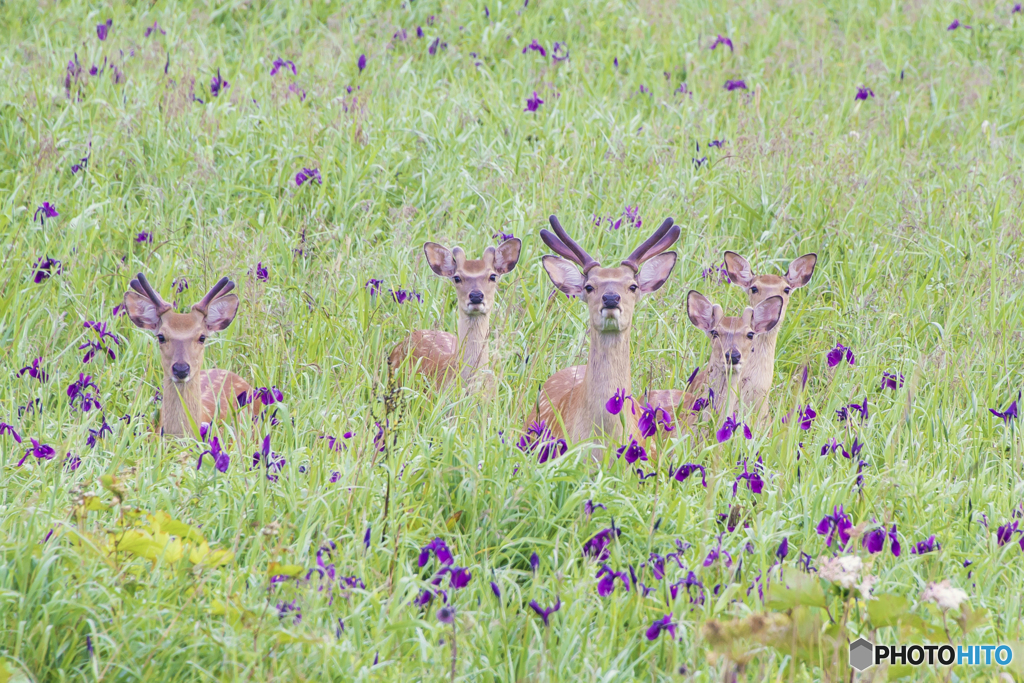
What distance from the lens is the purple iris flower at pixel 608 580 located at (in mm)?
3217

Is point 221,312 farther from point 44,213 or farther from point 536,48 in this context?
point 536,48

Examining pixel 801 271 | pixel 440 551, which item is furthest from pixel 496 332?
pixel 801 271

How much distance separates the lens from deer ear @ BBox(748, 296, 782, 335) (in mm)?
5379

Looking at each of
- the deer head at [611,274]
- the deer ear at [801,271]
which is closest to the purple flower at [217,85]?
the deer head at [611,274]

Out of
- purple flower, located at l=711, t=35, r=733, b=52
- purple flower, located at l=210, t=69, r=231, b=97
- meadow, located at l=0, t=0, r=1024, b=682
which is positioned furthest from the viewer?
purple flower, located at l=711, t=35, r=733, b=52

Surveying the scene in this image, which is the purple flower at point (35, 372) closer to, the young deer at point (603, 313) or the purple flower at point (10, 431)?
the purple flower at point (10, 431)

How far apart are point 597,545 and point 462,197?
362 cm

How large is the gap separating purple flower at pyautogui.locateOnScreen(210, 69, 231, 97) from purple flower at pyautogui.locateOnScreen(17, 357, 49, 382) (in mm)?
3298

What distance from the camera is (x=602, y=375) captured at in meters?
5.13

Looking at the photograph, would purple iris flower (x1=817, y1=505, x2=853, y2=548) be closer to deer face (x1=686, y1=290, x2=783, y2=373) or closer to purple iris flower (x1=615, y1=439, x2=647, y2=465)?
purple iris flower (x1=615, y1=439, x2=647, y2=465)

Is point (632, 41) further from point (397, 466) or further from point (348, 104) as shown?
point (397, 466)

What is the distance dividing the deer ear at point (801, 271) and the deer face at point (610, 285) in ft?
3.08

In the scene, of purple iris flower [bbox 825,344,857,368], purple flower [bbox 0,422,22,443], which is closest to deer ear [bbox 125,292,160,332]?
purple flower [bbox 0,422,22,443]

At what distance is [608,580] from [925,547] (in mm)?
1109
